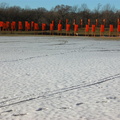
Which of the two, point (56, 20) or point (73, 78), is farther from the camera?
point (56, 20)

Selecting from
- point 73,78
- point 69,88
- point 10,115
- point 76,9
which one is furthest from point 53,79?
point 76,9

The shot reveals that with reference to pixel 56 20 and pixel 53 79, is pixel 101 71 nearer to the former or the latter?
pixel 53 79

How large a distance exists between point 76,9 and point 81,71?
4012 inches

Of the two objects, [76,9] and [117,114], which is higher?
[76,9]

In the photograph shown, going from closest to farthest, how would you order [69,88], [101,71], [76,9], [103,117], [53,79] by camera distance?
[103,117], [69,88], [53,79], [101,71], [76,9]

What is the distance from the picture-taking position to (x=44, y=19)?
312ft

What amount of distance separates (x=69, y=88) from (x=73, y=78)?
175cm

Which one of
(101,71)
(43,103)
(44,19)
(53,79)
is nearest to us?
(43,103)

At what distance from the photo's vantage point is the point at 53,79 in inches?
429

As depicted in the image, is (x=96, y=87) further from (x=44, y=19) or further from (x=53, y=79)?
(x=44, y=19)

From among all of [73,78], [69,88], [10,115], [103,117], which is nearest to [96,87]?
[69,88]

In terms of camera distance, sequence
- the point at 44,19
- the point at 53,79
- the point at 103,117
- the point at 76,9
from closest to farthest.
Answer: the point at 103,117 → the point at 53,79 → the point at 44,19 → the point at 76,9

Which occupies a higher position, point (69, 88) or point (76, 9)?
point (76, 9)

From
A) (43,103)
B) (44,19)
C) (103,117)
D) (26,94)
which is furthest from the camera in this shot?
(44,19)
